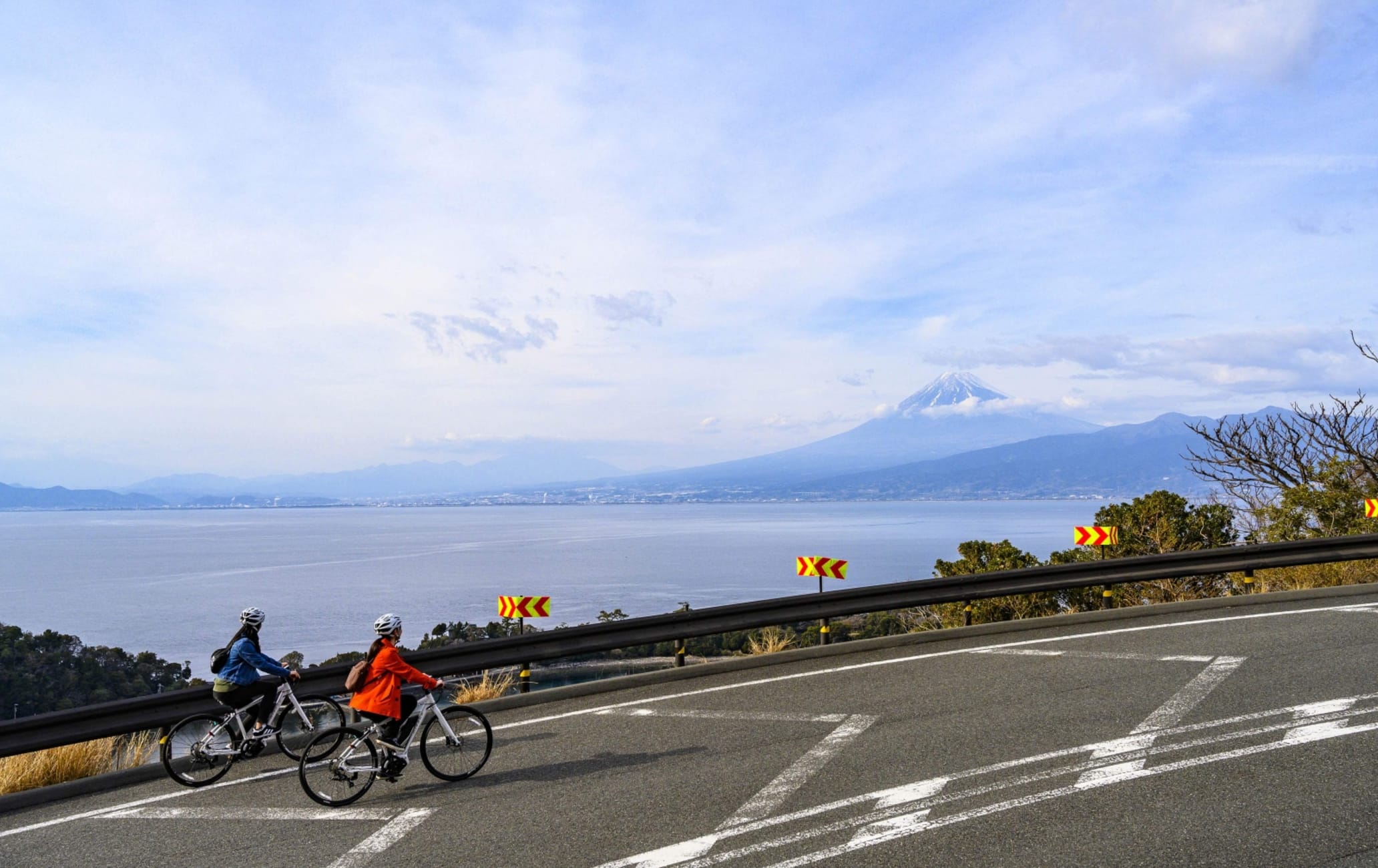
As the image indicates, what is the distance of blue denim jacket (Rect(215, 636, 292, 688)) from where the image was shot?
24.4ft

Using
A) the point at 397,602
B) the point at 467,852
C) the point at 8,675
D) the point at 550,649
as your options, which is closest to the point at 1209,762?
the point at 467,852

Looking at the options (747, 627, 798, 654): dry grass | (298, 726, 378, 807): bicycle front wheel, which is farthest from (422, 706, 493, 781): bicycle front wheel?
(747, 627, 798, 654): dry grass

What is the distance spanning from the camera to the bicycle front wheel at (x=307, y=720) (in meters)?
7.80

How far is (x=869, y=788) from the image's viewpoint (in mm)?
6121

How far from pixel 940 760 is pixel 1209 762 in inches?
71.2

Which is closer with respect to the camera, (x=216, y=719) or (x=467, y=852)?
(x=467, y=852)

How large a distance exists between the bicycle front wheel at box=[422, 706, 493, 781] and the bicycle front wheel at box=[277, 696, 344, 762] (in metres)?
1.18

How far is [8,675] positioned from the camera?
134ft

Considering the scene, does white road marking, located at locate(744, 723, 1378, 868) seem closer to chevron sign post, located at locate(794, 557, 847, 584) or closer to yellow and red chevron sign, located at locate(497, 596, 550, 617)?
yellow and red chevron sign, located at locate(497, 596, 550, 617)

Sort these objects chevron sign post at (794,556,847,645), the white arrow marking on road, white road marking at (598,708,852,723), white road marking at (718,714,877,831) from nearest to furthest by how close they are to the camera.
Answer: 1. white road marking at (718,714,877,831)
2. the white arrow marking on road
3. white road marking at (598,708,852,723)
4. chevron sign post at (794,556,847,645)

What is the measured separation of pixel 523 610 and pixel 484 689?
3.47 ft

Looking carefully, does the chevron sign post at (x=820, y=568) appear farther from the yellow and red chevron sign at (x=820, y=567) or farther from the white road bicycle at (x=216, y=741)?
the white road bicycle at (x=216, y=741)

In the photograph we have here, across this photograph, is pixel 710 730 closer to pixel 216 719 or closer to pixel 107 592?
pixel 216 719

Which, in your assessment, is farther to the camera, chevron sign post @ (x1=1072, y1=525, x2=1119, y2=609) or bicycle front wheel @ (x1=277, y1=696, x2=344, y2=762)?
chevron sign post @ (x1=1072, y1=525, x2=1119, y2=609)
